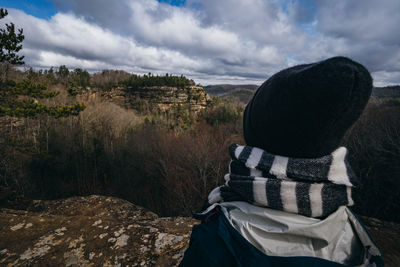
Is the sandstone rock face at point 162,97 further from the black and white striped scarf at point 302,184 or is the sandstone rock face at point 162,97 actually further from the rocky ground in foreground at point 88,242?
the black and white striped scarf at point 302,184

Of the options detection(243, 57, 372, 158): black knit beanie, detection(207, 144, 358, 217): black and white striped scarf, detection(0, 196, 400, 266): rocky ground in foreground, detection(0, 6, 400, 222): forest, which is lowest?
detection(0, 6, 400, 222): forest

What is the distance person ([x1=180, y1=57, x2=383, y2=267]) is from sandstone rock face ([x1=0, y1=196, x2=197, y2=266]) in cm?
106

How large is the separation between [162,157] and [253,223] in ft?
71.6

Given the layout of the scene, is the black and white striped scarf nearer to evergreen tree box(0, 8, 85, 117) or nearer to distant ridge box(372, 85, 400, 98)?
distant ridge box(372, 85, 400, 98)

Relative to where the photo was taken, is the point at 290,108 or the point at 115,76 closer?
the point at 290,108

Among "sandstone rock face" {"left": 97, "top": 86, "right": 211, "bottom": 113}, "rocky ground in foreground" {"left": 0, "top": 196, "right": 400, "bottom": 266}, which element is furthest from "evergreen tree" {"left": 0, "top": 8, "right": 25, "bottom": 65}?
"sandstone rock face" {"left": 97, "top": 86, "right": 211, "bottom": 113}

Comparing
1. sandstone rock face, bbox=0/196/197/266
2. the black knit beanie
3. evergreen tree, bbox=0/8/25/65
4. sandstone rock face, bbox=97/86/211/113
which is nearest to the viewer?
the black knit beanie

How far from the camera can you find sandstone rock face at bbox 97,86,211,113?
214 feet

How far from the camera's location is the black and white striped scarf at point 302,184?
0.86m

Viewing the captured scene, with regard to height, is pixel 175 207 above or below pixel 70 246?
below

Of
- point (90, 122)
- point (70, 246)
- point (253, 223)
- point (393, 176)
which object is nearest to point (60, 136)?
point (90, 122)

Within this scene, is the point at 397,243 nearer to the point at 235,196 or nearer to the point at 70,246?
the point at 235,196

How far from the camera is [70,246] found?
1788mm

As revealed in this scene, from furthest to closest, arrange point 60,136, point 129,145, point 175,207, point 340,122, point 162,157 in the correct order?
point 129,145, point 60,136, point 162,157, point 175,207, point 340,122
